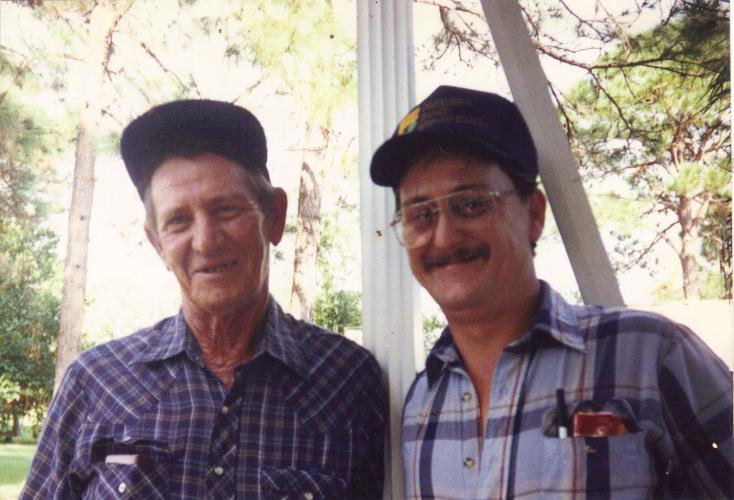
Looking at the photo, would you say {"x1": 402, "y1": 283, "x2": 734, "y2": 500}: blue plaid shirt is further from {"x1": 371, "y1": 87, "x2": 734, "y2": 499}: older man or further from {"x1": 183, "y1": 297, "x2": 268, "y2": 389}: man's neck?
{"x1": 183, "y1": 297, "x2": 268, "y2": 389}: man's neck

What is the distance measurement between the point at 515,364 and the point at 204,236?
1.59 feet

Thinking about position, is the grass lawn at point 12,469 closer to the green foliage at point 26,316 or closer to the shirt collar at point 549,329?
the green foliage at point 26,316

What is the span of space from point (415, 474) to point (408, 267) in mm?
321

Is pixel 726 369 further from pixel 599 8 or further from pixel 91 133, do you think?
pixel 91 133

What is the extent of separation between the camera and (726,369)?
0.93 metres

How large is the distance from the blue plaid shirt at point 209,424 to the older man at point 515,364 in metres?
0.10

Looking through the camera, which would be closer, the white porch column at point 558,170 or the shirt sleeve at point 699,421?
the shirt sleeve at point 699,421

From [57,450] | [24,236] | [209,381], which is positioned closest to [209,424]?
[209,381]

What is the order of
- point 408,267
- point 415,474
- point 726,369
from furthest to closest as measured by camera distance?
point 408,267 → point 415,474 → point 726,369

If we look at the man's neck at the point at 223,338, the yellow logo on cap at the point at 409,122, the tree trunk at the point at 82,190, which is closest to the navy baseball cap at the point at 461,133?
the yellow logo on cap at the point at 409,122

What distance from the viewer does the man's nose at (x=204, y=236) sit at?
1.03 metres

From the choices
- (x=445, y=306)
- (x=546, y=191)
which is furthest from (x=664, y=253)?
(x=445, y=306)

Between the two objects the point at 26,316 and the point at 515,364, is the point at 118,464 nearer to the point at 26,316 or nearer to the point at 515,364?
the point at 26,316

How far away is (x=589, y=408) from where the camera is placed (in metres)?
0.94
